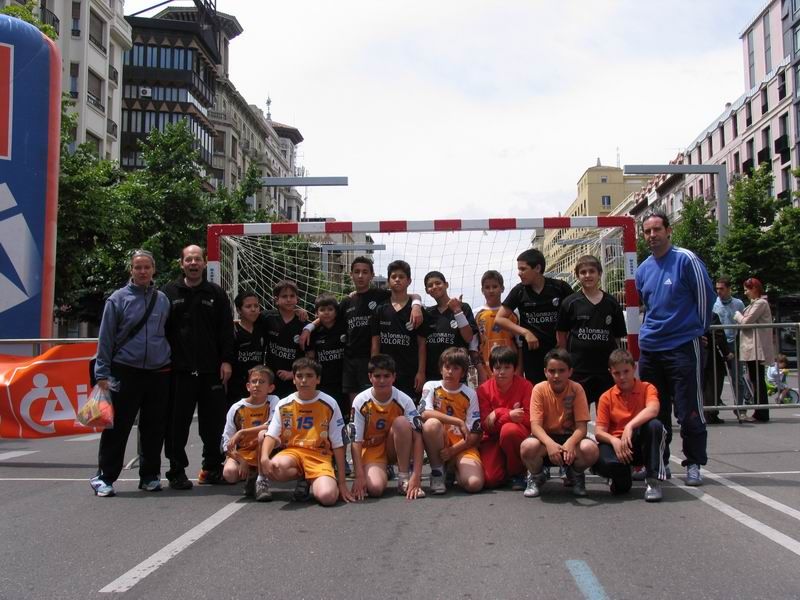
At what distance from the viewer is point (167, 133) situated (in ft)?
82.4

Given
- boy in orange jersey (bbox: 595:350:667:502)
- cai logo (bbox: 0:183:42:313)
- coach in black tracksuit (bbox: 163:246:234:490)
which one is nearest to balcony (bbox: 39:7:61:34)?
cai logo (bbox: 0:183:42:313)

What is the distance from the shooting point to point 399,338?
6.94 metres

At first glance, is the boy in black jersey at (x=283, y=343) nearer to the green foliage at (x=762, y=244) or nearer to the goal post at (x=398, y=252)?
the goal post at (x=398, y=252)

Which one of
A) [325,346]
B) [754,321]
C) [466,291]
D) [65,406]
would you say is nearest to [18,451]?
[65,406]

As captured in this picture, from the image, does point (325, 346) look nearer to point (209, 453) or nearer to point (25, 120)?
point (209, 453)

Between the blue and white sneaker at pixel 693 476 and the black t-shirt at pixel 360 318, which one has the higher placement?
the black t-shirt at pixel 360 318

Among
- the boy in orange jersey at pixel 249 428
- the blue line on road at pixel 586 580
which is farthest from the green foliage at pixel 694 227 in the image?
the blue line on road at pixel 586 580

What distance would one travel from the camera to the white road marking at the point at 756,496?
5.39 m

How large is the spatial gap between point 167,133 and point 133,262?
20.0 m

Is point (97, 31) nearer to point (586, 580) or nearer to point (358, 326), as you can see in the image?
point (358, 326)

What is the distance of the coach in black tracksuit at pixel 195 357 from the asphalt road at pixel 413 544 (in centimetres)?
49

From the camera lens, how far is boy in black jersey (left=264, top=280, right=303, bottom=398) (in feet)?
23.6

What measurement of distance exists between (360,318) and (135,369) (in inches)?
78.5

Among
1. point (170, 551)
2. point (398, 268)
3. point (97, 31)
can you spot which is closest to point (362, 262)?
point (398, 268)
